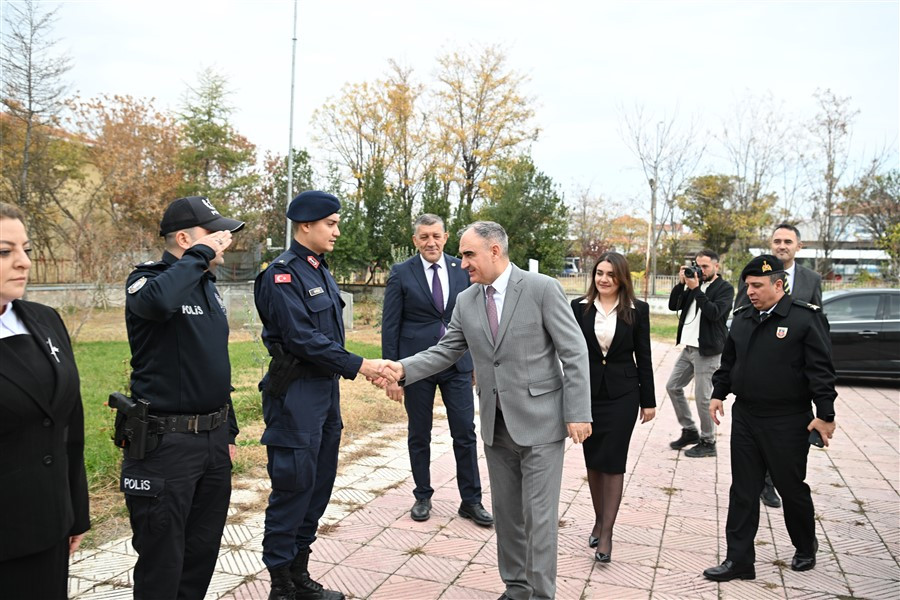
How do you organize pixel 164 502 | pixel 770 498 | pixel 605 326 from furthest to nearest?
pixel 770 498 < pixel 605 326 < pixel 164 502

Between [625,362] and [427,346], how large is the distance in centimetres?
147

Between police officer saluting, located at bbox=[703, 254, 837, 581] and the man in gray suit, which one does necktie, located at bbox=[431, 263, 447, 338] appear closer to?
the man in gray suit

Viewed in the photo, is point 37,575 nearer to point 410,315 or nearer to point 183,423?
point 183,423

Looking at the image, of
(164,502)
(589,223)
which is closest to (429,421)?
(164,502)

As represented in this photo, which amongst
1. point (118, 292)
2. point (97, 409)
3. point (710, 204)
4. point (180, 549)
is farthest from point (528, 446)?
point (710, 204)

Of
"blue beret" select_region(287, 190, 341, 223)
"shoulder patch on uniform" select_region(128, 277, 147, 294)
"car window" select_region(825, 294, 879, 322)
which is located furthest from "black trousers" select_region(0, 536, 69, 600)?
"car window" select_region(825, 294, 879, 322)

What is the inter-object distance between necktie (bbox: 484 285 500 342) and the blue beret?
99cm

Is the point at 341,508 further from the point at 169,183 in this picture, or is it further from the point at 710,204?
the point at 710,204

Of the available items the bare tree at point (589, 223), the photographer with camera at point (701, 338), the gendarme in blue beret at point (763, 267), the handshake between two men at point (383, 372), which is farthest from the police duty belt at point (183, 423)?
the bare tree at point (589, 223)

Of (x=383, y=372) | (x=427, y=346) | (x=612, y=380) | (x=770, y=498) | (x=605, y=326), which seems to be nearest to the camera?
(x=383, y=372)

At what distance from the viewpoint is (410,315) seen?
4.95 metres

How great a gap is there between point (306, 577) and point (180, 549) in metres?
1.02

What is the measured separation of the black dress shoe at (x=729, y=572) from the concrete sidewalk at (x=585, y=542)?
52 millimetres

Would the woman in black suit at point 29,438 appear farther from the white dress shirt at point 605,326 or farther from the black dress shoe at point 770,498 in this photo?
the black dress shoe at point 770,498
